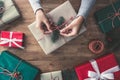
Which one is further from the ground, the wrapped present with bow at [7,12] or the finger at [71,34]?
the wrapped present with bow at [7,12]

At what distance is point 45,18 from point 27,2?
0.13 metres

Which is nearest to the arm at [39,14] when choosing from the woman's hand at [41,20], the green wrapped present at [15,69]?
the woman's hand at [41,20]

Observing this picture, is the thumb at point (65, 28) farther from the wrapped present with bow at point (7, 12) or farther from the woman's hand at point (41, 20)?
the wrapped present with bow at point (7, 12)

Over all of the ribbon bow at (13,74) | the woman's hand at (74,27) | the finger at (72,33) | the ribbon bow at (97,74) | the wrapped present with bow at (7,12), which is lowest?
the ribbon bow at (97,74)

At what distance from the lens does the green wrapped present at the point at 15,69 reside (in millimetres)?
1259

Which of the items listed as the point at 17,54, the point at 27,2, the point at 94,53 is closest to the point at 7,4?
the point at 27,2

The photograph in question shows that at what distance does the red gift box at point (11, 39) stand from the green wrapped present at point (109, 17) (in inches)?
10.9

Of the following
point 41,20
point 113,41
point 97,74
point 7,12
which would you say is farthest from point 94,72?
point 7,12

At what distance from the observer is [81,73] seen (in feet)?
4.09

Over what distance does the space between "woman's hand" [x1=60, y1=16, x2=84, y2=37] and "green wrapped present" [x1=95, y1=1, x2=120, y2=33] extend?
106 millimetres

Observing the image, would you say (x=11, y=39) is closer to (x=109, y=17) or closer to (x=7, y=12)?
(x=7, y=12)

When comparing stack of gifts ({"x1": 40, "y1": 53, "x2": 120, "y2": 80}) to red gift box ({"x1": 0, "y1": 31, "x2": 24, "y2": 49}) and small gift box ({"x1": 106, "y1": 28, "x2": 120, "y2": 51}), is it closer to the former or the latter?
small gift box ({"x1": 106, "y1": 28, "x2": 120, "y2": 51})

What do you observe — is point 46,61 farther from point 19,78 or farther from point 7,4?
point 7,4

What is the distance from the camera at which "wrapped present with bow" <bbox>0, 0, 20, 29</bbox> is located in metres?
1.29
